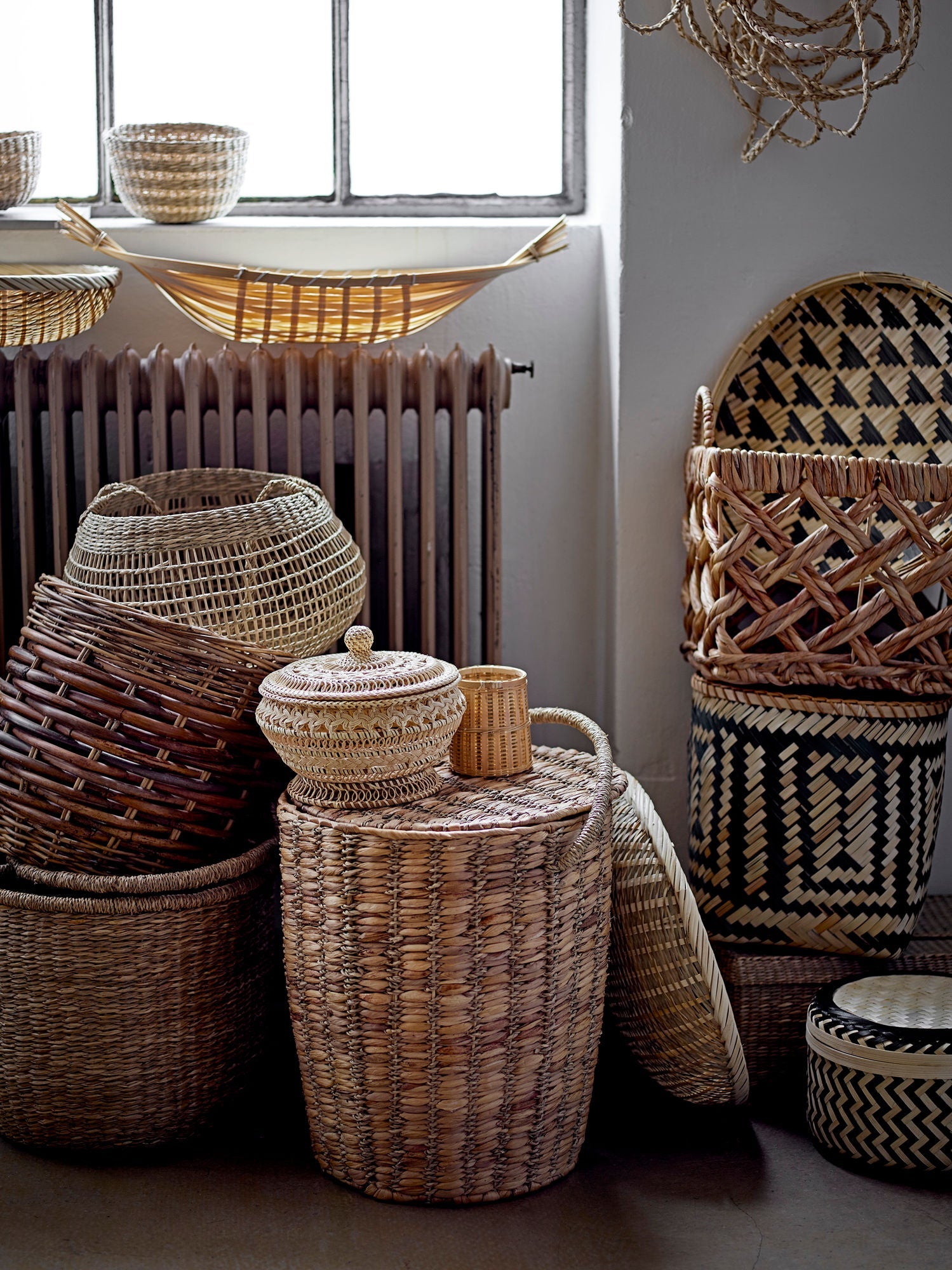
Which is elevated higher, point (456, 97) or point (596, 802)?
point (456, 97)

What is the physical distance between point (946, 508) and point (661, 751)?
2.16 ft

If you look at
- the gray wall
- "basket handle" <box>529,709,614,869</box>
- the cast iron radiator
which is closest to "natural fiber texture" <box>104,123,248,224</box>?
the cast iron radiator

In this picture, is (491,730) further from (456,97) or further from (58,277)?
(456,97)

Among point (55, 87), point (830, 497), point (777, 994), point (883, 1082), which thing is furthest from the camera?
point (55, 87)

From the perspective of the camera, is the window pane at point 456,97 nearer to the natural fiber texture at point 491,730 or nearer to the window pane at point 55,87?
the window pane at point 55,87

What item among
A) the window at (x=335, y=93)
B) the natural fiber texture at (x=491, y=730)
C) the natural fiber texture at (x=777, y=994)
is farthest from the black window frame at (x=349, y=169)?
the natural fiber texture at (x=777, y=994)

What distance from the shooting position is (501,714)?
62.1 inches

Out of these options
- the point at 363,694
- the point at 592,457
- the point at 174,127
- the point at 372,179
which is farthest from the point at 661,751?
the point at 174,127

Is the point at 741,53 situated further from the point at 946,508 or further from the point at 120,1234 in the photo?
the point at 120,1234

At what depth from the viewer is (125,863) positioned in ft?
5.07

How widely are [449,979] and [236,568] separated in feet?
2.06

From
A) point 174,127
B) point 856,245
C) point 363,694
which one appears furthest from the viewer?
point 174,127

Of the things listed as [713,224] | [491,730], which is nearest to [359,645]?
[491,730]

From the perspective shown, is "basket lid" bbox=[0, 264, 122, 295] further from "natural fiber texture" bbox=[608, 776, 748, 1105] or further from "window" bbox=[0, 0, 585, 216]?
"natural fiber texture" bbox=[608, 776, 748, 1105]
